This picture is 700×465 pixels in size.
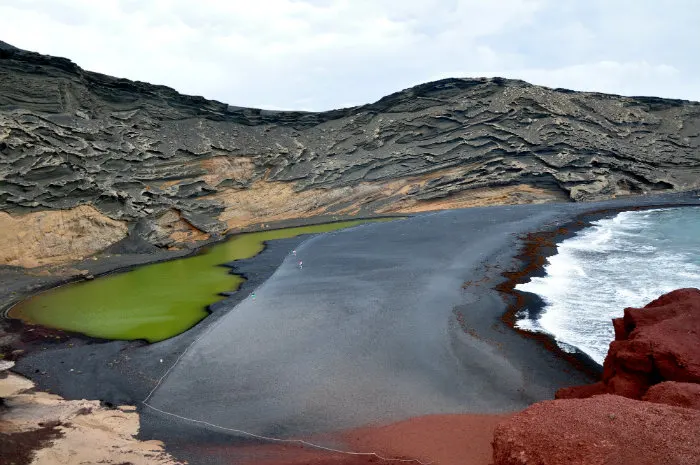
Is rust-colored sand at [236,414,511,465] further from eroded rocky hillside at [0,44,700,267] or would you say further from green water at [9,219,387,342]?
eroded rocky hillside at [0,44,700,267]

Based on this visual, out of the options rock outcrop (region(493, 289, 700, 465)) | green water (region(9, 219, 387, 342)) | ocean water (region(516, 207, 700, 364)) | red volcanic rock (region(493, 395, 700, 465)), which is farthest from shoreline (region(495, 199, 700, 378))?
green water (region(9, 219, 387, 342))

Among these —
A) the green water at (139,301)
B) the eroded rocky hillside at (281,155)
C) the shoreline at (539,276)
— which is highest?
the eroded rocky hillside at (281,155)

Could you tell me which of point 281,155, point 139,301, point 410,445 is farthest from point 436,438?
point 281,155

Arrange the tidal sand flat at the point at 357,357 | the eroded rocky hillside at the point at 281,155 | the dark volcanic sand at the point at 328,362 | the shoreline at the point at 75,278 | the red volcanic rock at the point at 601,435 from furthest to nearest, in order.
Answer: the eroded rocky hillside at the point at 281,155 → the shoreline at the point at 75,278 → the tidal sand flat at the point at 357,357 → the dark volcanic sand at the point at 328,362 → the red volcanic rock at the point at 601,435

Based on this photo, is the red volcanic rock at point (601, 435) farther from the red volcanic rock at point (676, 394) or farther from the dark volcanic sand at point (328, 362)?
the dark volcanic sand at point (328, 362)

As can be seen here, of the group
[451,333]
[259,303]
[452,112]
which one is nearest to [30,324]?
[259,303]

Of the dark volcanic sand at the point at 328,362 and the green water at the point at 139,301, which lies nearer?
the dark volcanic sand at the point at 328,362

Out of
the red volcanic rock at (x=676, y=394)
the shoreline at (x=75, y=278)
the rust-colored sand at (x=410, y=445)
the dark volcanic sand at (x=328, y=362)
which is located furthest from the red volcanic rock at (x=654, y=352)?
the shoreline at (x=75, y=278)
